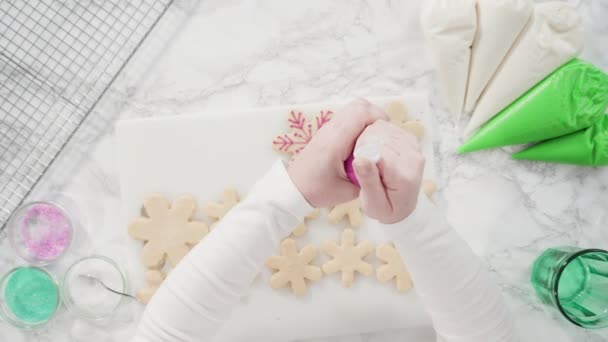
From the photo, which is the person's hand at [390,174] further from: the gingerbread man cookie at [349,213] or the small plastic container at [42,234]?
the small plastic container at [42,234]

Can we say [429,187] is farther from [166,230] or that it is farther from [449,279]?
[166,230]

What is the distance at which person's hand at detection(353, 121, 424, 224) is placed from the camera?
53 cm

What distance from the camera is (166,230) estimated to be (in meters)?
0.82

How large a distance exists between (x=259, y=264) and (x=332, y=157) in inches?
5.7

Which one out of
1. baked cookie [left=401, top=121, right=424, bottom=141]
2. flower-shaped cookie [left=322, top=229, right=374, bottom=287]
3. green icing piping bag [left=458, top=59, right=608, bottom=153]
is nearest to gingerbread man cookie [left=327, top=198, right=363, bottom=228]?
flower-shaped cookie [left=322, top=229, right=374, bottom=287]

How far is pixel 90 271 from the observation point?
84 centimetres

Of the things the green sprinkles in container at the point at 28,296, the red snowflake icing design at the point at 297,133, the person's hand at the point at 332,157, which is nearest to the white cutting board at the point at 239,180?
the red snowflake icing design at the point at 297,133

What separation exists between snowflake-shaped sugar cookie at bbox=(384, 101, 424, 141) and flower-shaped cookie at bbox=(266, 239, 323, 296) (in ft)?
0.71

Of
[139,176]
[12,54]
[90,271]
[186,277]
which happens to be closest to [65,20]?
[12,54]

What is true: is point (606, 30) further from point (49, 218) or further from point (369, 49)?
point (49, 218)

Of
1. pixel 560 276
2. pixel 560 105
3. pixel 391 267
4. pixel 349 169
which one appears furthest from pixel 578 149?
pixel 349 169

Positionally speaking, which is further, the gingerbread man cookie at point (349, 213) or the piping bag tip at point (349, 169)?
the gingerbread man cookie at point (349, 213)

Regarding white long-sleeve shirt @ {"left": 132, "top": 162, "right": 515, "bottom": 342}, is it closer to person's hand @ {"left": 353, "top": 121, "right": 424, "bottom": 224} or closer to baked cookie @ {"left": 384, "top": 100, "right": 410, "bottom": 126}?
person's hand @ {"left": 353, "top": 121, "right": 424, "bottom": 224}

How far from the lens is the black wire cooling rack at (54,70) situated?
0.85m
